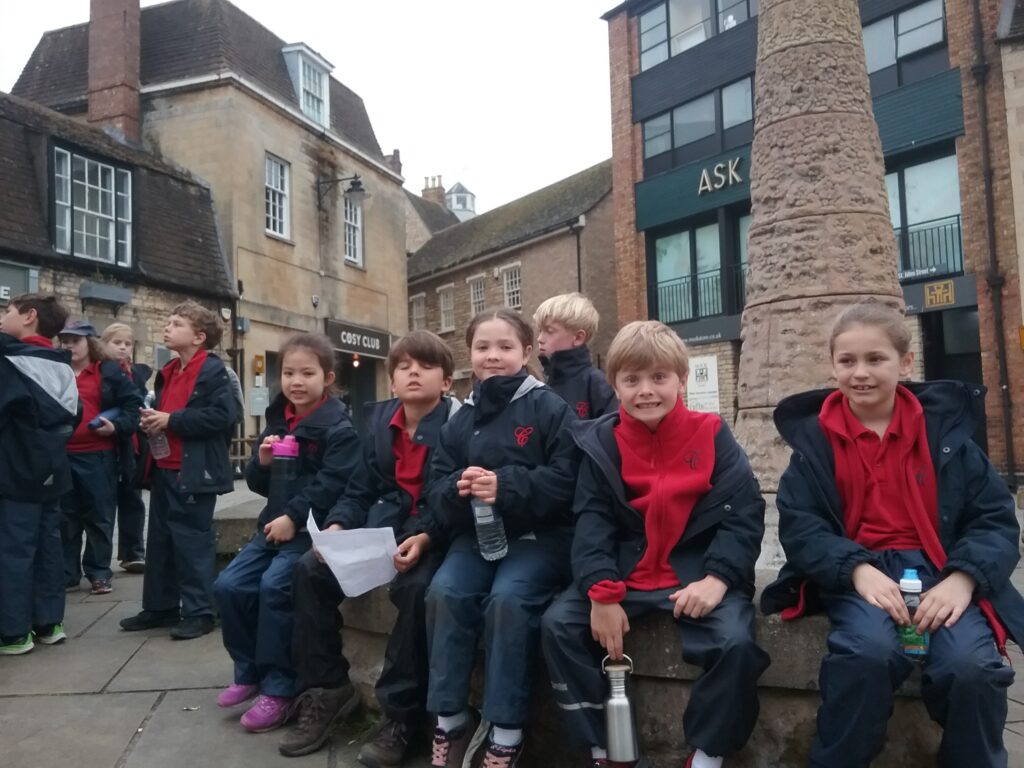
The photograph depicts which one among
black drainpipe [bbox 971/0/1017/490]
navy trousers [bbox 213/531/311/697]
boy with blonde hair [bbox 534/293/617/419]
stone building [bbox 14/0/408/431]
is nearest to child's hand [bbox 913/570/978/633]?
boy with blonde hair [bbox 534/293/617/419]

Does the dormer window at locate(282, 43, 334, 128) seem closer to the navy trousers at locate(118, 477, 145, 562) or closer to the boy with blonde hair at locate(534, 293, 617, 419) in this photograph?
the navy trousers at locate(118, 477, 145, 562)

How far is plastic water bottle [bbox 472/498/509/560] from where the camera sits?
2826mm

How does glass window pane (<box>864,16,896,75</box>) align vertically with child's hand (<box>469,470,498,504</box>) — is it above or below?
above

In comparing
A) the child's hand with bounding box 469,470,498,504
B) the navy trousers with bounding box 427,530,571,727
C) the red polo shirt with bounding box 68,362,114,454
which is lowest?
the navy trousers with bounding box 427,530,571,727

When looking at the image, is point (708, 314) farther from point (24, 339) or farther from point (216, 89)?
point (24, 339)

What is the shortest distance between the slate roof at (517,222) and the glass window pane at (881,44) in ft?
27.7

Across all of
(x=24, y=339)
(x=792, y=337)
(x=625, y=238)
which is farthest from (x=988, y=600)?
(x=625, y=238)

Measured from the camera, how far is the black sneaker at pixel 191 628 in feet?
14.6

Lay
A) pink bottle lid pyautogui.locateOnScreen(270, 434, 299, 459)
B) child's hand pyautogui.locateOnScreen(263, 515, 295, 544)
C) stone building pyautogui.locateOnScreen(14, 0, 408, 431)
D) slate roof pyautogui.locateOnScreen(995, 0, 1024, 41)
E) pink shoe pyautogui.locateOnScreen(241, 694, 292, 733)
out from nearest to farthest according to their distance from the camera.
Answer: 1. pink shoe pyautogui.locateOnScreen(241, 694, 292, 733)
2. child's hand pyautogui.locateOnScreen(263, 515, 295, 544)
3. pink bottle lid pyautogui.locateOnScreen(270, 434, 299, 459)
4. slate roof pyautogui.locateOnScreen(995, 0, 1024, 41)
5. stone building pyautogui.locateOnScreen(14, 0, 408, 431)

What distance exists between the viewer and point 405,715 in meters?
2.85

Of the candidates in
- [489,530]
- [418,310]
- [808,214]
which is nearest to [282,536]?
[489,530]

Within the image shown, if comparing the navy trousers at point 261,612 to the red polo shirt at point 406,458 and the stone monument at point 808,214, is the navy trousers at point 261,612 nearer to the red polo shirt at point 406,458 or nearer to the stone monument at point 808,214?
the red polo shirt at point 406,458

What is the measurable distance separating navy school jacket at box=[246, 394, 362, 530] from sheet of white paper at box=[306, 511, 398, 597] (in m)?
0.52

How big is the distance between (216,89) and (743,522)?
1751 centimetres
